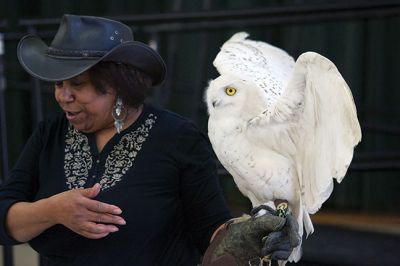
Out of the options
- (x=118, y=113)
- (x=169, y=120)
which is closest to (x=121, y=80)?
(x=118, y=113)

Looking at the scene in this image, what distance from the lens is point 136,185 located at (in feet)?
7.43

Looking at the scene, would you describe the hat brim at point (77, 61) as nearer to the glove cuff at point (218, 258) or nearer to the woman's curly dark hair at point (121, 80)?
the woman's curly dark hair at point (121, 80)

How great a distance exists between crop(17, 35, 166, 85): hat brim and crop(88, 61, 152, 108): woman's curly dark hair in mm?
24

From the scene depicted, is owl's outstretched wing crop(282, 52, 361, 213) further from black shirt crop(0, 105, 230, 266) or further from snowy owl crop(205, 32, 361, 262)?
black shirt crop(0, 105, 230, 266)

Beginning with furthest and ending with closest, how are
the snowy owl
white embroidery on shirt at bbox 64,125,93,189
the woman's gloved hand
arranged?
white embroidery on shirt at bbox 64,125,93,189
the snowy owl
the woman's gloved hand

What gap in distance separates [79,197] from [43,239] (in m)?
0.30

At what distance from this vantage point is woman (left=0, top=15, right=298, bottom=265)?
2.23 metres

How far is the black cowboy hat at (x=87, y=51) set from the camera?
2.21 m

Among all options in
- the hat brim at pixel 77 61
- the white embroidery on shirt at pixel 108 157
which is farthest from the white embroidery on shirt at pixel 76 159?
the hat brim at pixel 77 61

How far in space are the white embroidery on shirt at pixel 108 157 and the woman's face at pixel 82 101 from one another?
0.33 feet

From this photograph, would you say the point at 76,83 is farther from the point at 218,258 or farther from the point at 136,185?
the point at 218,258

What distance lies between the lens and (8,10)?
5.41m

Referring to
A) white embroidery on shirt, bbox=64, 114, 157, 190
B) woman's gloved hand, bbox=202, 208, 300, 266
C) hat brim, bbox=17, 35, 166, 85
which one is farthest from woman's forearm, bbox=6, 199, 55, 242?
woman's gloved hand, bbox=202, 208, 300, 266

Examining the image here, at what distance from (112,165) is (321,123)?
639 mm
